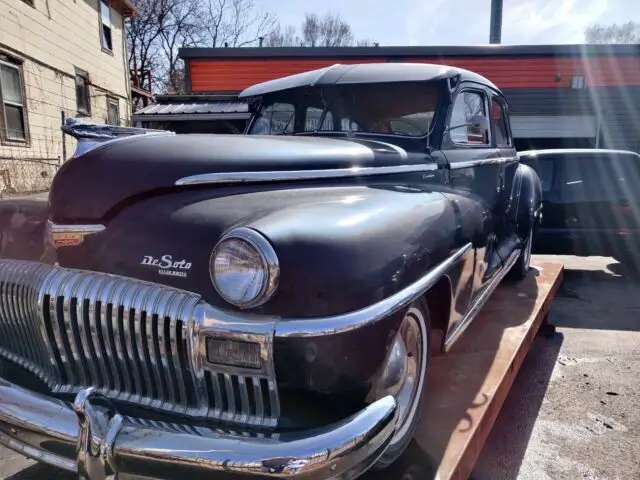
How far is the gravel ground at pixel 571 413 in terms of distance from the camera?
2.69m

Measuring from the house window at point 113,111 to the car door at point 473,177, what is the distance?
1187 cm

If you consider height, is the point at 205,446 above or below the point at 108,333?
below

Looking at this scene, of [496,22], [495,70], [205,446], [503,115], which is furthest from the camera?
[496,22]

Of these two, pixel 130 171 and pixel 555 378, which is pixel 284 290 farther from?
pixel 555 378

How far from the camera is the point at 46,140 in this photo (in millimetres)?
10703

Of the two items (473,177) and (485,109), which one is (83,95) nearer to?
(485,109)

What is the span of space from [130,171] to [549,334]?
12.3 ft

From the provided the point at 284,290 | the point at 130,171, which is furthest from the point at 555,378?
the point at 130,171

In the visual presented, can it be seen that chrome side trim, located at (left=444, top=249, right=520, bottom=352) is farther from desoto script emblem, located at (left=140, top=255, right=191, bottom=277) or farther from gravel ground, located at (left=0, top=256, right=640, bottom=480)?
desoto script emblem, located at (left=140, top=255, right=191, bottom=277)

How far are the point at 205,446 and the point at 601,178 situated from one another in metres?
6.19

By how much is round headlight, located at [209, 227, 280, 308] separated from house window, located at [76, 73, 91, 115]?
12.0 meters

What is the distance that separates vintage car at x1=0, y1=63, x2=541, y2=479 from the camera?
5.39ft

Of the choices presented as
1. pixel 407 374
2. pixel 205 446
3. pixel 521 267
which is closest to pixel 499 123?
pixel 521 267

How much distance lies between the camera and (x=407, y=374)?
218 centimetres
